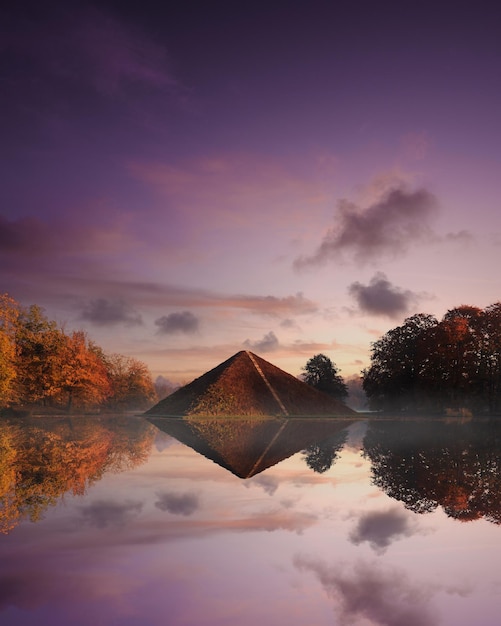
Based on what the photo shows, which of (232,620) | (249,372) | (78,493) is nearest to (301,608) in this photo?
(232,620)

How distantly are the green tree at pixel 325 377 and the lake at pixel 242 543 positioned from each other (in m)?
98.3

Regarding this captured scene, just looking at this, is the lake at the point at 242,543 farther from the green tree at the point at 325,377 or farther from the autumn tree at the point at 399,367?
the green tree at the point at 325,377

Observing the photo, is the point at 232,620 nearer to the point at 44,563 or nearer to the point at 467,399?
the point at 44,563

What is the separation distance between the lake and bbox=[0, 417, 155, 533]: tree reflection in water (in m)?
0.10

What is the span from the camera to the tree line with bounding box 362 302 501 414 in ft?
282

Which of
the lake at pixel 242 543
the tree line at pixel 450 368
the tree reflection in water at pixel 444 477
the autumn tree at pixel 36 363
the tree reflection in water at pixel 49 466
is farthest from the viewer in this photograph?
the tree line at pixel 450 368

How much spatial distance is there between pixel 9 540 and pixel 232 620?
520cm


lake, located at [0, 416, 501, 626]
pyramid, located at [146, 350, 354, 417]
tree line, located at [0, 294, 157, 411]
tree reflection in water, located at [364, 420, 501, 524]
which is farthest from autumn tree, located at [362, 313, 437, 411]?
lake, located at [0, 416, 501, 626]

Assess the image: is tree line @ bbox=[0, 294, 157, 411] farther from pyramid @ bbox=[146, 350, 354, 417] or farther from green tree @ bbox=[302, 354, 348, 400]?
green tree @ bbox=[302, 354, 348, 400]

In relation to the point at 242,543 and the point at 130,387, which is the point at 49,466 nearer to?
the point at 242,543

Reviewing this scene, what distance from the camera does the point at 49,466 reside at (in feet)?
64.5

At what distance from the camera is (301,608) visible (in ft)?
23.1

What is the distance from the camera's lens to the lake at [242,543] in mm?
6980

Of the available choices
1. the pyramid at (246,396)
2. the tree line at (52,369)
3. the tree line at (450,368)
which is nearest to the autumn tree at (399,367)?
the tree line at (450,368)
